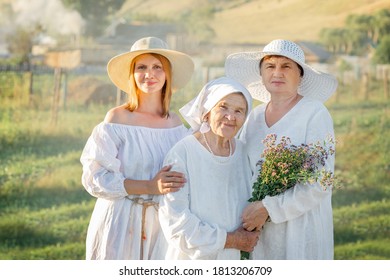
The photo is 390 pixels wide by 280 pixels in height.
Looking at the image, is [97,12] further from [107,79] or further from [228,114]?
[228,114]

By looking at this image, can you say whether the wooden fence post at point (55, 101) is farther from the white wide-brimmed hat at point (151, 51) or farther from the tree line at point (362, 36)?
the white wide-brimmed hat at point (151, 51)

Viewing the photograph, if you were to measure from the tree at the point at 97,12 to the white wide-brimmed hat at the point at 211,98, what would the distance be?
16.9ft

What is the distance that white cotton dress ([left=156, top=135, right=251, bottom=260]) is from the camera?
126 inches

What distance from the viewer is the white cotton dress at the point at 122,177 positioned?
135 inches

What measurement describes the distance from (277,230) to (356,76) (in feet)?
17.4

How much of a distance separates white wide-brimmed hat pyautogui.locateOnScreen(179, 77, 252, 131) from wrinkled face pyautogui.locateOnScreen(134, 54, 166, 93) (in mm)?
275

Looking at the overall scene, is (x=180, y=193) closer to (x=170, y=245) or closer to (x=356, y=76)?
(x=170, y=245)

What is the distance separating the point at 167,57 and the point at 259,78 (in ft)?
1.54

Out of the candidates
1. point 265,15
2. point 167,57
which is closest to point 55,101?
point 265,15

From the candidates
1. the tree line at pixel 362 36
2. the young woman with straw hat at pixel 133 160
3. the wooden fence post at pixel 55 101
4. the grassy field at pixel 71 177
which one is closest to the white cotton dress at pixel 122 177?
the young woman with straw hat at pixel 133 160

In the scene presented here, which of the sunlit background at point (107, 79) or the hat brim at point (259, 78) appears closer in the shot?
the hat brim at point (259, 78)

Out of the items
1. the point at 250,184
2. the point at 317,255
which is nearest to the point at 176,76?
the point at 250,184

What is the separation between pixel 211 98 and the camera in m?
3.21

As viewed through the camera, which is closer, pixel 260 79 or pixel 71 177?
pixel 260 79
